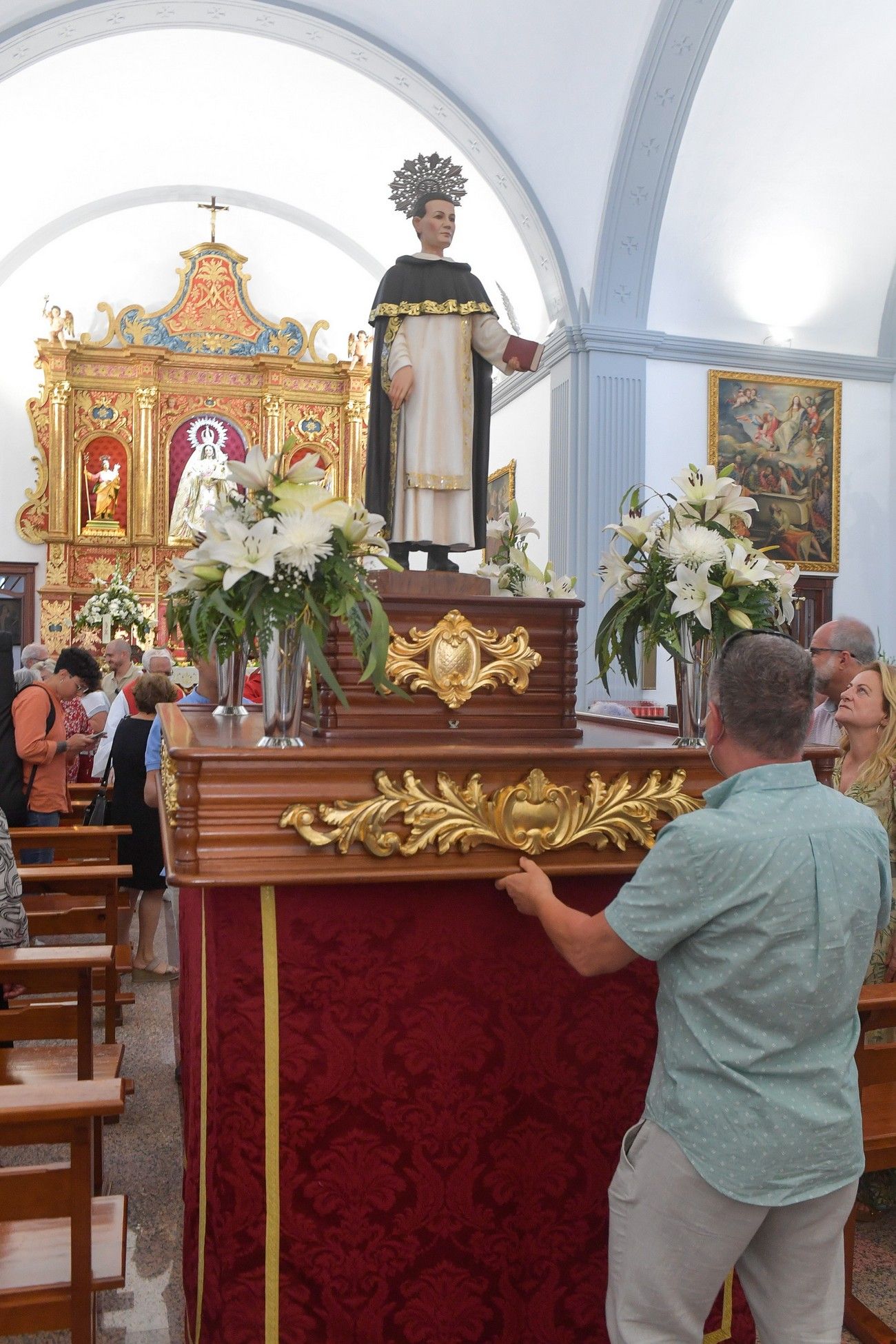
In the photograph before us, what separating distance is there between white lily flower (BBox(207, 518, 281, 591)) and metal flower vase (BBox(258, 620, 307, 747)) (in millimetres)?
136

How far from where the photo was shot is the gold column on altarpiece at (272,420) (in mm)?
14703

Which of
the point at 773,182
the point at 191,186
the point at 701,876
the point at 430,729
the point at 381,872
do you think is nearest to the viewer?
the point at 701,876

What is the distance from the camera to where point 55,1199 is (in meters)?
2.16

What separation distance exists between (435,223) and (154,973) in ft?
13.7

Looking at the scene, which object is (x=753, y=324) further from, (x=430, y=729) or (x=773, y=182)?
(x=430, y=729)

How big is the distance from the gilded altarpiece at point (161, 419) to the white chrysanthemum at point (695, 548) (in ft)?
38.9

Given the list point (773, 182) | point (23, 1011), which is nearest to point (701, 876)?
point (23, 1011)

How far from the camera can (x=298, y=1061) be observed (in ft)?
6.86

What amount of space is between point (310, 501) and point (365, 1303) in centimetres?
151

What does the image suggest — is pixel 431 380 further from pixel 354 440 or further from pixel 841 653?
pixel 354 440

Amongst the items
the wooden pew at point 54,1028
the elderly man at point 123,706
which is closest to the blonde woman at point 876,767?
the wooden pew at point 54,1028

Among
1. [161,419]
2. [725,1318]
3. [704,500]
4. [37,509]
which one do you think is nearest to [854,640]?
[704,500]

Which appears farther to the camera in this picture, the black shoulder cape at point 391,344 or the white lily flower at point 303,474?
the black shoulder cape at point 391,344

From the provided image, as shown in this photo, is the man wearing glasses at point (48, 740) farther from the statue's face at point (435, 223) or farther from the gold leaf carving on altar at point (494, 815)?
the gold leaf carving on altar at point (494, 815)
